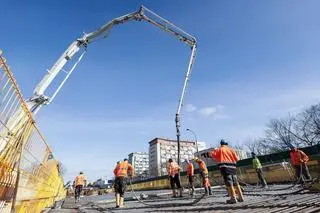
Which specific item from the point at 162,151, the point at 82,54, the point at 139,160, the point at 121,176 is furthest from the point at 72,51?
the point at 139,160

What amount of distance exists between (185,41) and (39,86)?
546 inches

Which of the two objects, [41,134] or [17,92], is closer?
[17,92]

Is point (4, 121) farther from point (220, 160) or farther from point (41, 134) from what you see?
point (220, 160)

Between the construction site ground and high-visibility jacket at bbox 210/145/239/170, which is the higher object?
high-visibility jacket at bbox 210/145/239/170

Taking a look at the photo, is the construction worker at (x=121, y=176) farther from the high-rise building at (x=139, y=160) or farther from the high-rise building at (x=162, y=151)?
the high-rise building at (x=139, y=160)

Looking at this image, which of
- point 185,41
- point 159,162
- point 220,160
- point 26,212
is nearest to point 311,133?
point 185,41

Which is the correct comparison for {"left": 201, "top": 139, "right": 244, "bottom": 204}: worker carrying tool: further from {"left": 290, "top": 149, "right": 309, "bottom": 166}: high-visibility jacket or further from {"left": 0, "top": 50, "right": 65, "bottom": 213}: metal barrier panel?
{"left": 290, "top": 149, "right": 309, "bottom": 166}: high-visibility jacket

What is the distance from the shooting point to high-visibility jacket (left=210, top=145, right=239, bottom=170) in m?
7.30

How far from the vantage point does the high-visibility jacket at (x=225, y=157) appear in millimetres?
7297

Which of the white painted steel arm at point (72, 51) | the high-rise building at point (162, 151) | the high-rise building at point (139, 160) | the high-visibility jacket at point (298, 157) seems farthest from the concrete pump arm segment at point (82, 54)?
the high-rise building at point (139, 160)

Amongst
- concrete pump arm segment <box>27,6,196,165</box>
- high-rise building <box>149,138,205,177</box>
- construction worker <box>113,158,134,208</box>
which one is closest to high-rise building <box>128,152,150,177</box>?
high-rise building <box>149,138,205,177</box>

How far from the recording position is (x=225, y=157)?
7375mm

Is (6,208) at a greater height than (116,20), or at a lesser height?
lesser

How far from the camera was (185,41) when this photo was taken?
23.1m
